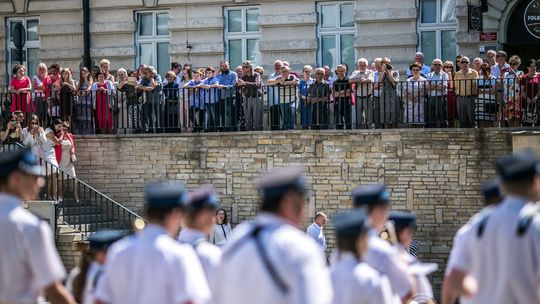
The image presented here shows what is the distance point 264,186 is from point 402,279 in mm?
2878

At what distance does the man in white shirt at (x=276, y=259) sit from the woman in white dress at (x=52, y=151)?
60.3 feet

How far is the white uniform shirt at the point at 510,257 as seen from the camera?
30.7 ft

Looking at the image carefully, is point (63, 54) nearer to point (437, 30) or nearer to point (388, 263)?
point (437, 30)

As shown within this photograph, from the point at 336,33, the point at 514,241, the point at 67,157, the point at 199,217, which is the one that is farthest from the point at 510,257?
the point at 336,33

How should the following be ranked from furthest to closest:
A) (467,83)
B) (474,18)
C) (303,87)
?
(474,18) < (303,87) < (467,83)

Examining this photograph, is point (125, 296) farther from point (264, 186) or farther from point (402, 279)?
point (402, 279)

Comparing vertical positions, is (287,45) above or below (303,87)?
above

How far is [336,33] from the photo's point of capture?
30.4 m

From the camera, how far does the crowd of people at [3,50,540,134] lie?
25.5 metres

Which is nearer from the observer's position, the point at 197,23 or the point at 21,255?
the point at 21,255

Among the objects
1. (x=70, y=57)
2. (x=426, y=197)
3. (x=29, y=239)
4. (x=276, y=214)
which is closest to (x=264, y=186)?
(x=276, y=214)

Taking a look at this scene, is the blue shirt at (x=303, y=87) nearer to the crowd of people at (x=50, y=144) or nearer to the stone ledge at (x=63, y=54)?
the crowd of people at (x=50, y=144)

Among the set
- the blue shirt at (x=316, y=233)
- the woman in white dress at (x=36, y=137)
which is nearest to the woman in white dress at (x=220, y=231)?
the blue shirt at (x=316, y=233)

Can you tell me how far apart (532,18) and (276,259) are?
21858 millimetres
